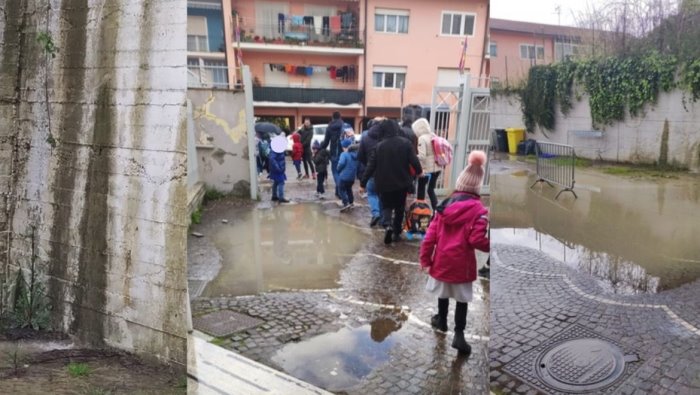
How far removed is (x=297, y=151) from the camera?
12.1 feet

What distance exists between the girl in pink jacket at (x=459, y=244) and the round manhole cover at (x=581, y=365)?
0.45 meters

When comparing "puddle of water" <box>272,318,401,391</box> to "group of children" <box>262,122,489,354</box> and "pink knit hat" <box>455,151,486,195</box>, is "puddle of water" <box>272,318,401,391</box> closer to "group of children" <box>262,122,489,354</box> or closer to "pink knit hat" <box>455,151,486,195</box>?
"group of children" <box>262,122,489,354</box>

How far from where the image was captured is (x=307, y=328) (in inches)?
86.1

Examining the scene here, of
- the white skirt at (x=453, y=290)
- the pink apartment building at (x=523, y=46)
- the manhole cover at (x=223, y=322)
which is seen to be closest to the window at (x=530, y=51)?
the pink apartment building at (x=523, y=46)

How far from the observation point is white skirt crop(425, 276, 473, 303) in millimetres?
1979

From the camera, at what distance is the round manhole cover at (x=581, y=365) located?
4.35ft

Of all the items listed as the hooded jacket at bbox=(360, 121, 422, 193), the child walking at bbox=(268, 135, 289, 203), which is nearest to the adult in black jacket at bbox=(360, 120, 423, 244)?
the hooded jacket at bbox=(360, 121, 422, 193)

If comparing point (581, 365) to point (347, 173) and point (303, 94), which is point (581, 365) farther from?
point (347, 173)

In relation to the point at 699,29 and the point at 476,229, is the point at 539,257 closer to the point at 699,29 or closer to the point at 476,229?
the point at 476,229

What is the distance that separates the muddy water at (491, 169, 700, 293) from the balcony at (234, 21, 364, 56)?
0.92 m

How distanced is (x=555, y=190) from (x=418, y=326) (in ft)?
3.90

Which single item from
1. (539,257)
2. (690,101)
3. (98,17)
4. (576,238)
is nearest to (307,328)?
(539,257)

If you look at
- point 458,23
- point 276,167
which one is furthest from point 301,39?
point 276,167

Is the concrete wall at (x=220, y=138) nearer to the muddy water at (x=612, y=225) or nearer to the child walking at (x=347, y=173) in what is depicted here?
the muddy water at (x=612, y=225)
